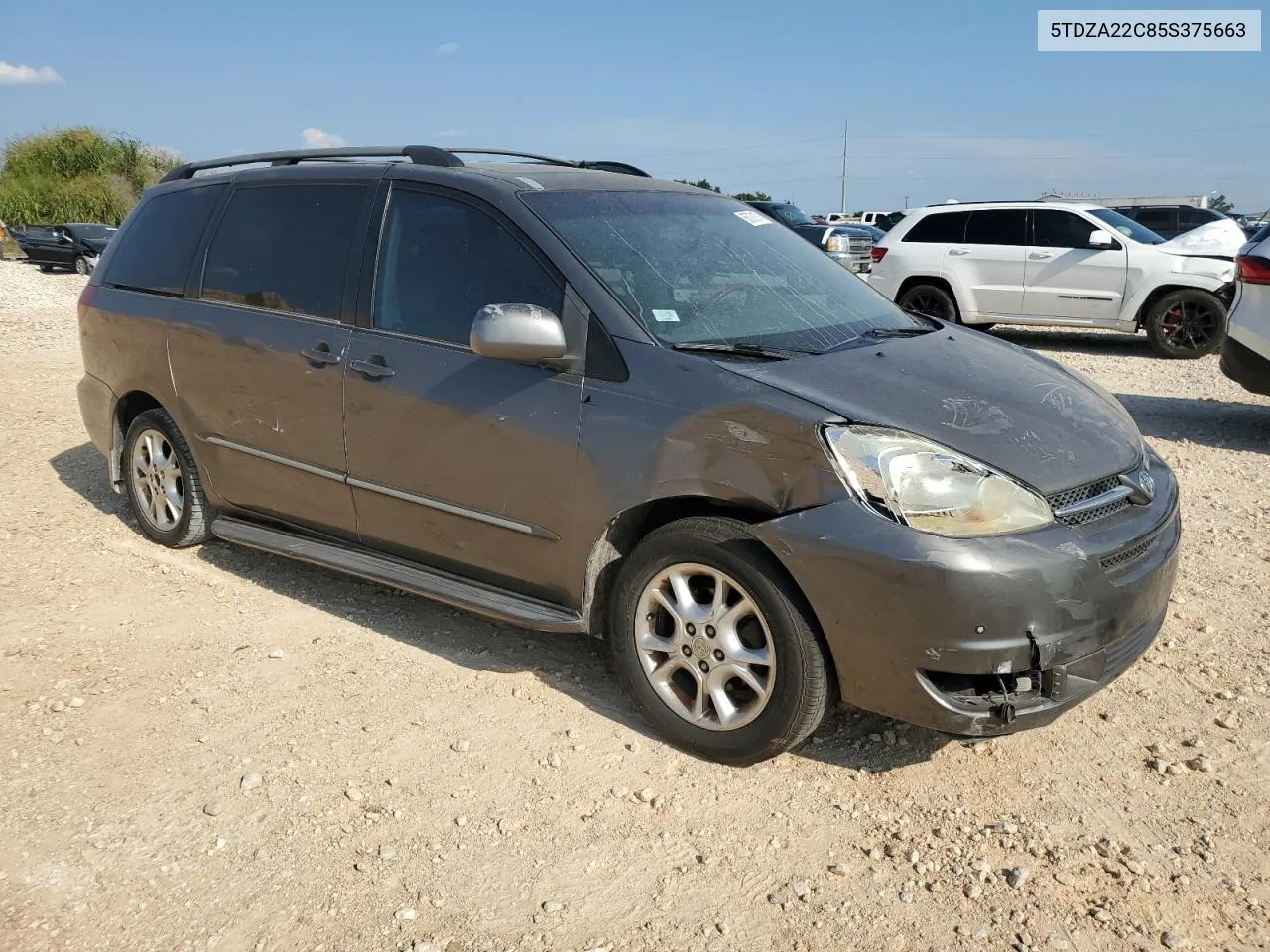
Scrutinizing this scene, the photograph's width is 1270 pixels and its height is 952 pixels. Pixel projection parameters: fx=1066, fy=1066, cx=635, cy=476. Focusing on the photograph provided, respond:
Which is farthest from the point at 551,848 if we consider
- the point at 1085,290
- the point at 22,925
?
the point at 1085,290

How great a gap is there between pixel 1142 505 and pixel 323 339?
2.99 m

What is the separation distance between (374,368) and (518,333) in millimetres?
844

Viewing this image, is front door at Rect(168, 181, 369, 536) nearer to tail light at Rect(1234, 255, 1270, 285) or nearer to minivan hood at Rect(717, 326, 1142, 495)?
minivan hood at Rect(717, 326, 1142, 495)

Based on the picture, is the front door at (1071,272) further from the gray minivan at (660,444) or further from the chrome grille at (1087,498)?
the chrome grille at (1087,498)

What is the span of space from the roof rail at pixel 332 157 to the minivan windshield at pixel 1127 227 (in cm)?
991

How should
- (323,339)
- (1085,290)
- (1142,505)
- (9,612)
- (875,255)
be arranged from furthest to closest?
(875,255)
(1085,290)
(9,612)
(323,339)
(1142,505)

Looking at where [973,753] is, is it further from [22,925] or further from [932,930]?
[22,925]

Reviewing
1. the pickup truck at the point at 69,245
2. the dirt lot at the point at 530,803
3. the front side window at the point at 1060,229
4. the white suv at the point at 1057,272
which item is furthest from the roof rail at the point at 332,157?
the pickup truck at the point at 69,245

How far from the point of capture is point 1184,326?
11.6 meters

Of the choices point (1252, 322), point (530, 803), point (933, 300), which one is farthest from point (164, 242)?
point (933, 300)

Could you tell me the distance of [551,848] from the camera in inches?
115

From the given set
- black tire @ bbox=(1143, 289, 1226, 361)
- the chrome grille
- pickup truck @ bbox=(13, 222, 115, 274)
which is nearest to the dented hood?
black tire @ bbox=(1143, 289, 1226, 361)

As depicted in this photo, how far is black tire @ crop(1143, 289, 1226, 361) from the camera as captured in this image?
452 inches

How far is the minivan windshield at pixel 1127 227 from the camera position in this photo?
1185 cm
